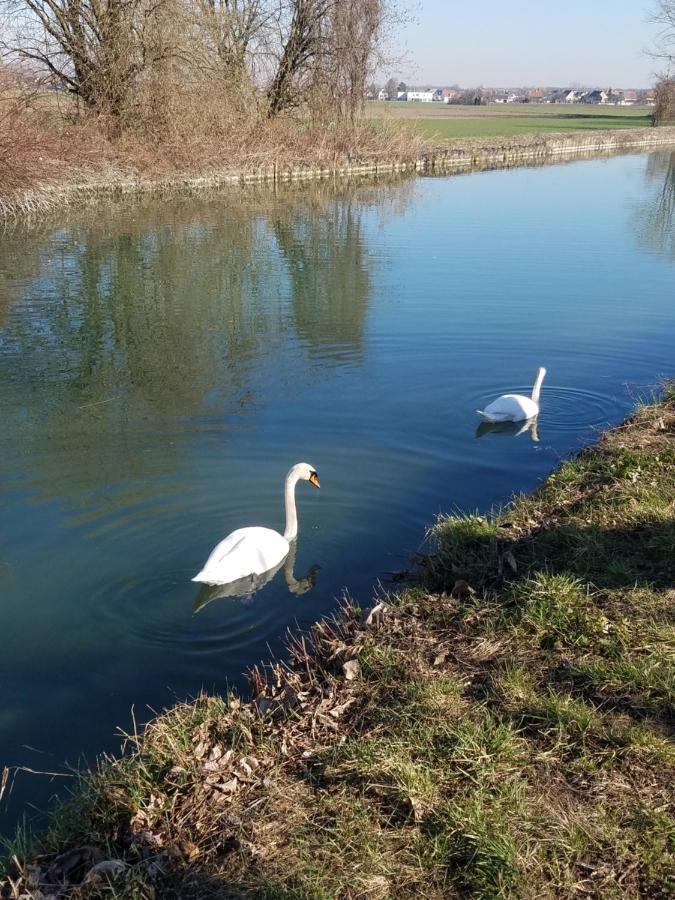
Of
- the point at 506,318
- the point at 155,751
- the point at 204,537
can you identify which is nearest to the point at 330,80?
the point at 506,318

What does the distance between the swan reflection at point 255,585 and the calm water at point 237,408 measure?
0.07m

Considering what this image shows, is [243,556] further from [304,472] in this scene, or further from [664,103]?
[664,103]

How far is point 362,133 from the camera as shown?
120 feet

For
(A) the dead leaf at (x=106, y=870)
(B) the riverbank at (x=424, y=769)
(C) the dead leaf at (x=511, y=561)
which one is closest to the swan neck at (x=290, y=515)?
(B) the riverbank at (x=424, y=769)

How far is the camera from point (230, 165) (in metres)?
30.1

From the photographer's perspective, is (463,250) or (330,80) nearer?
(463,250)

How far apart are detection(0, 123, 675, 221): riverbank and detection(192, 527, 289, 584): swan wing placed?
18249 mm

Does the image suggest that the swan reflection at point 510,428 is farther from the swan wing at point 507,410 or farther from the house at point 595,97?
the house at point 595,97

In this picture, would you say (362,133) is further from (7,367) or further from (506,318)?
(7,367)

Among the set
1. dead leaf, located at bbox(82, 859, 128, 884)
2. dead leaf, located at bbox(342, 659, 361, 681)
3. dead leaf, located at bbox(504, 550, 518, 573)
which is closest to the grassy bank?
dead leaf, located at bbox(504, 550, 518, 573)

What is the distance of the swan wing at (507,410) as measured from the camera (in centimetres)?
898

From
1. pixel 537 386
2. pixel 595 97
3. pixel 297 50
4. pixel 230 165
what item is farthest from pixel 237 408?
pixel 595 97

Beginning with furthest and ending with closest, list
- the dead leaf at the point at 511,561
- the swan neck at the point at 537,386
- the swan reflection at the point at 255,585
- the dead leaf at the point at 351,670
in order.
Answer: the swan neck at the point at 537,386 < the swan reflection at the point at 255,585 < the dead leaf at the point at 511,561 < the dead leaf at the point at 351,670

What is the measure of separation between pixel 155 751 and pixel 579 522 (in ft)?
11.1
